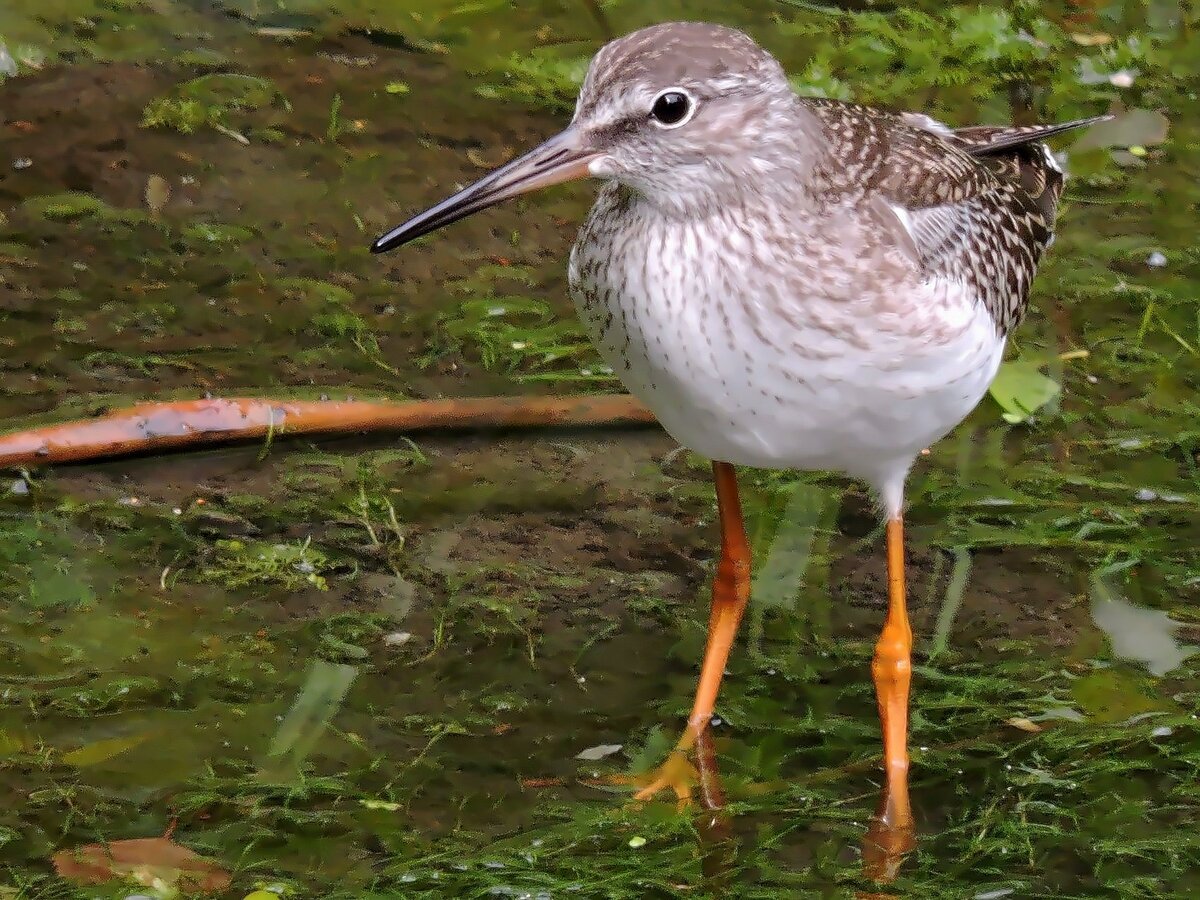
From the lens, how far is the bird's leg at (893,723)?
202 inches

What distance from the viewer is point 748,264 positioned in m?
4.57

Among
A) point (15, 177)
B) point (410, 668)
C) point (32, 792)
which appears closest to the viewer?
point (32, 792)

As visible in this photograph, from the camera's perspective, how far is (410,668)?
5691 mm

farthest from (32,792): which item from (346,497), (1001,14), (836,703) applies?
(1001,14)

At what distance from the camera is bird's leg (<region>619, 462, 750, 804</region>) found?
5.61 meters

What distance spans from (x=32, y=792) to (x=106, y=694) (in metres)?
0.46

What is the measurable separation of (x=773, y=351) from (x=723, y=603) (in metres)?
1.41

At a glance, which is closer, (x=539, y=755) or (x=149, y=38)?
(x=539, y=755)

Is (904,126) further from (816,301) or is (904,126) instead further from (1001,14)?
(1001,14)

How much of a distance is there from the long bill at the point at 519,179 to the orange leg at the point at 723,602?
1332mm

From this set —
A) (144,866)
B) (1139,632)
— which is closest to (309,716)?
(144,866)

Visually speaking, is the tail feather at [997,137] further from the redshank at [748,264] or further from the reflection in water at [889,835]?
the reflection in water at [889,835]

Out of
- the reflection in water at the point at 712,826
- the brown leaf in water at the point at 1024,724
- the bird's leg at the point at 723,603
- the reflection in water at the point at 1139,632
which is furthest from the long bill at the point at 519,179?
the reflection in water at the point at 1139,632

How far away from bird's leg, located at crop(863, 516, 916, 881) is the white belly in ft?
2.08
